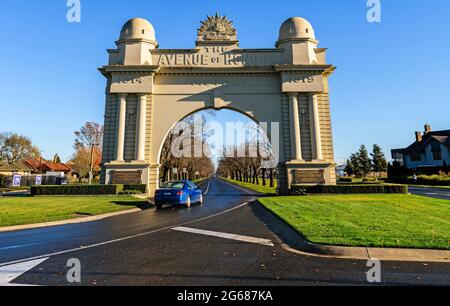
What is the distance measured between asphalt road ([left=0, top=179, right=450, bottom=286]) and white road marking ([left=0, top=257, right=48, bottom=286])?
10 centimetres

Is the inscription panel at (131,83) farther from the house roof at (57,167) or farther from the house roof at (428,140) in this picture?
the house roof at (57,167)

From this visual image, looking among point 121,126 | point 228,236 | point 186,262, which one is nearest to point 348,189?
point 228,236

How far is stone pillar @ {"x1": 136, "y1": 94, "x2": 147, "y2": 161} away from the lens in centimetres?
2275

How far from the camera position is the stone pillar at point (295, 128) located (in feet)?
74.5

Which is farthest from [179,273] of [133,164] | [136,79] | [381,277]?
[136,79]

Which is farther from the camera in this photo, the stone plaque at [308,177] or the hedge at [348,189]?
the stone plaque at [308,177]

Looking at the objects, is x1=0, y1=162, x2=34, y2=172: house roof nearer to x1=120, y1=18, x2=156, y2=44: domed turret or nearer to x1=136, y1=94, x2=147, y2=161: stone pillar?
x1=120, y1=18, x2=156, y2=44: domed turret

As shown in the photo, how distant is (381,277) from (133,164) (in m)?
21.0

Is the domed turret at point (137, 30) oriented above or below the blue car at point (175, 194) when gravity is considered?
above

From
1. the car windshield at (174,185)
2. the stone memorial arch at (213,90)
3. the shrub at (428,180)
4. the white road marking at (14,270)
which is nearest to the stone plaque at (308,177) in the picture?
the stone memorial arch at (213,90)

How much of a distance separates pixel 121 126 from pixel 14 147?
61.4 m

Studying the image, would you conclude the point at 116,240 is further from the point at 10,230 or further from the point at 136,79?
the point at 136,79

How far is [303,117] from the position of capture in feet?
77.2

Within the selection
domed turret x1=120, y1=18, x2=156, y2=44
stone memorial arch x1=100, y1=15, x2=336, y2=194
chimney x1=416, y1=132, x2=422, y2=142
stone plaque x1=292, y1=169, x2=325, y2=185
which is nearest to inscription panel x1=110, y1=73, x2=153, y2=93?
stone memorial arch x1=100, y1=15, x2=336, y2=194
